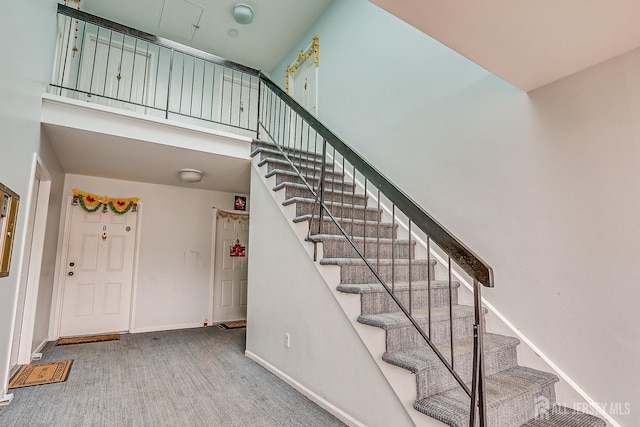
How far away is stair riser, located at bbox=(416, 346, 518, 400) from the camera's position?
5.52 ft

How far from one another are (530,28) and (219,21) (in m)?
4.73

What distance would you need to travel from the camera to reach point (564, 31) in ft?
5.38

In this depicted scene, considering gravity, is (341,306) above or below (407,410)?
above

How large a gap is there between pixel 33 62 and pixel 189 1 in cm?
283

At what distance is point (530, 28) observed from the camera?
162 cm

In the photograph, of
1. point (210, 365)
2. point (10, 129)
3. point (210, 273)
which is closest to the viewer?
point (10, 129)

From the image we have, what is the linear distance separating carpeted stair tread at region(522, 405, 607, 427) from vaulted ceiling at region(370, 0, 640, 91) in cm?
195

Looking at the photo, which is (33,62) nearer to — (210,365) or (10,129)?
(10,129)

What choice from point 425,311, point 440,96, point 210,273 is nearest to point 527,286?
point 425,311

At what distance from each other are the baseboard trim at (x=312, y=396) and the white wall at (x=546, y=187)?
4.23 feet

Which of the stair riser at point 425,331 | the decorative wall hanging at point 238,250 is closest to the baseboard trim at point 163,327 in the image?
the decorative wall hanging at point 238,250

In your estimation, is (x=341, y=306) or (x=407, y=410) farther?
(x=341, y=306)

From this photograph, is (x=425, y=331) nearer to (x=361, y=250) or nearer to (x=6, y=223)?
(x=361, y=250)

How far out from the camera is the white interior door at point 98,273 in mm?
4430
